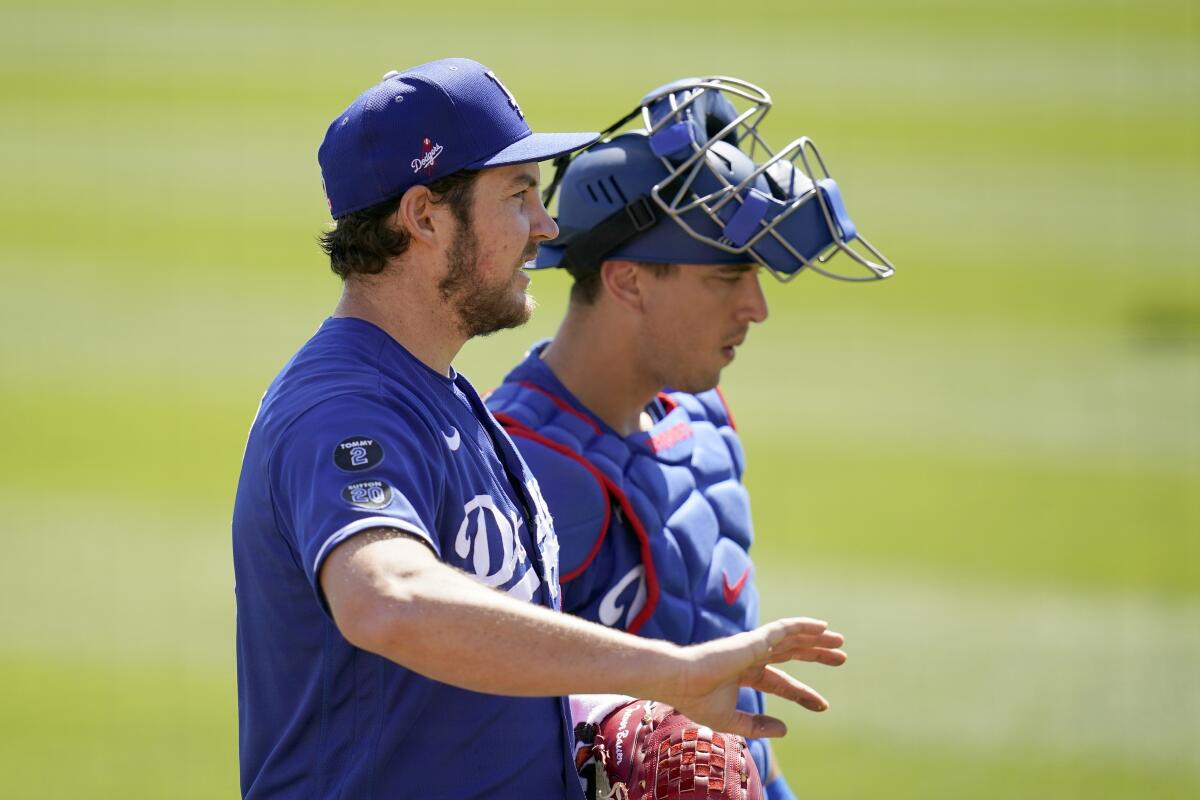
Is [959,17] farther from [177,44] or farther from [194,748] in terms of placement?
[194,748]

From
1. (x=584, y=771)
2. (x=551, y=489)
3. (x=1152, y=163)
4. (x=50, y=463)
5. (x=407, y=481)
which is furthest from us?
(x=1152, y=163)

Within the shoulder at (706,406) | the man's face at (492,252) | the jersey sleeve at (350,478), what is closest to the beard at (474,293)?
the man's face at (492,252)

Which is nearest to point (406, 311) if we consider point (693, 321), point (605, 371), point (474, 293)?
point (474, 293)

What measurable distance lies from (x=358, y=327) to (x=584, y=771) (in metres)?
0.82

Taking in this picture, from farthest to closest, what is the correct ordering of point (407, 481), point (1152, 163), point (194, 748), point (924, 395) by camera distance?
point (1152, 163) < point (924, 395) < point (194, 748) < point (407, 481)

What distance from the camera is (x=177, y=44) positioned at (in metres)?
12.2

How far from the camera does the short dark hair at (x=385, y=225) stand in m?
2.33

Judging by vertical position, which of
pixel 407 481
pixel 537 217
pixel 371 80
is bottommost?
pixel 407 481

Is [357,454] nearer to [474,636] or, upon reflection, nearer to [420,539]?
[420,539]

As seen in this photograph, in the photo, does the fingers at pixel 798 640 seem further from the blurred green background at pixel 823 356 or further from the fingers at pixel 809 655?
the blurred green background at pixel 823 356

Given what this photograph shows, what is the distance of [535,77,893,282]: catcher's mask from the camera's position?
10.7 ft

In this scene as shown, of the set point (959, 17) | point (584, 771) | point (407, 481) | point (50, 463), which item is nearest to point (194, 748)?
point (50, 463)

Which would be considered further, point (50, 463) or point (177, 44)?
point (177, 44)

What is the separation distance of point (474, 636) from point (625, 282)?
68.0 inches
